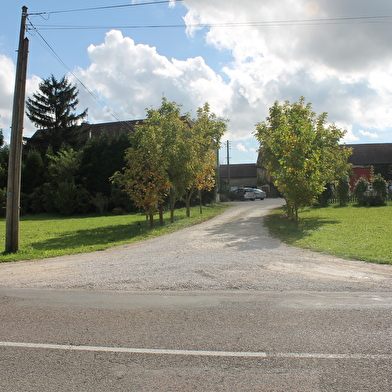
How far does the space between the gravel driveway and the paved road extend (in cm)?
4

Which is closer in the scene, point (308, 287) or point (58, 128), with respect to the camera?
point (308, 287)

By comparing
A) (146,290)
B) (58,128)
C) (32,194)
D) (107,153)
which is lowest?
(146,290)

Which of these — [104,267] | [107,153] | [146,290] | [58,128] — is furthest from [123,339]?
[58,128]

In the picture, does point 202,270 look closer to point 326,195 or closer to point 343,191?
point 326,195

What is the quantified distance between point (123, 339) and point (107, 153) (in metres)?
30.1

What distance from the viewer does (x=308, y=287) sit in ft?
22.6

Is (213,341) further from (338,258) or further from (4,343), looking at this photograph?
(338,258)

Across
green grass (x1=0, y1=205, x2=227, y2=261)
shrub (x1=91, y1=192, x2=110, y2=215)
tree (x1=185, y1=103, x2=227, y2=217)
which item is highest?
tree (x1=185, y1=103, x2=227, y2=217)

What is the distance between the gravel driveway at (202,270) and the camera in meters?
7.25

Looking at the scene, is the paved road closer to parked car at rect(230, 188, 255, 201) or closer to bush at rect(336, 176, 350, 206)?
bush at rect(336, 176, 350, 206)

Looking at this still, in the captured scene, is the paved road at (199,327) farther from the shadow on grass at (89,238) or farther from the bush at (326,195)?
the bush at (326,195)

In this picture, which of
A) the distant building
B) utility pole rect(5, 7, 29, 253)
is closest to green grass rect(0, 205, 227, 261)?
utility pole rect(5, 7, 29, 253)

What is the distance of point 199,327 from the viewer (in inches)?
192

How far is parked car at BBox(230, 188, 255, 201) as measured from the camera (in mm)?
43438
